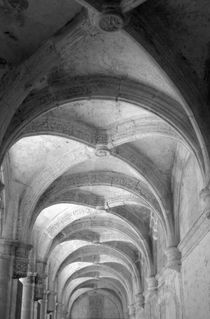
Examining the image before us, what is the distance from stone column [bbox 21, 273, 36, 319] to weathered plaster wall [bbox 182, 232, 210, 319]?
18.1ft

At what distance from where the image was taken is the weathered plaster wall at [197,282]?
10594mm

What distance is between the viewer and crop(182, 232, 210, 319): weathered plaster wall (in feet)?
34.8

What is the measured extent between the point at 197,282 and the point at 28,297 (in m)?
6.62

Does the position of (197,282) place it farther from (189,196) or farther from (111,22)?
(111,22)

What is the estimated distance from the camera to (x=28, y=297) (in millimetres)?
16031

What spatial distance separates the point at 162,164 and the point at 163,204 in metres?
1.10

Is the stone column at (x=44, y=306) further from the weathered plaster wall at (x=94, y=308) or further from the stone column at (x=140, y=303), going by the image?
the weathered plaster wall at (x=94, y=308)

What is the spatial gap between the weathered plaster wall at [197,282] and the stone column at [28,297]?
552cm

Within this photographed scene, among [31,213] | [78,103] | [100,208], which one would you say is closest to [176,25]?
[78,103]

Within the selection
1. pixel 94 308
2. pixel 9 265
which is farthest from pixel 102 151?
pixel 94 308

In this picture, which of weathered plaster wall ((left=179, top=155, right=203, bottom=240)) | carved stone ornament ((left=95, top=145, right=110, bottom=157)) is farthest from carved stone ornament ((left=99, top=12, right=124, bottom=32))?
carved stone ornament ((left=95, top=145, right=110, bottom=157))

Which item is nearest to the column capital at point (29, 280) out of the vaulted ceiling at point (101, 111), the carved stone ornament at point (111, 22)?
the vaulted ceiling at point (101, 111)

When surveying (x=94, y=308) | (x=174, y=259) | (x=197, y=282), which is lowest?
(x=197, y=282)

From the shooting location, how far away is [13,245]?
12961 mm
